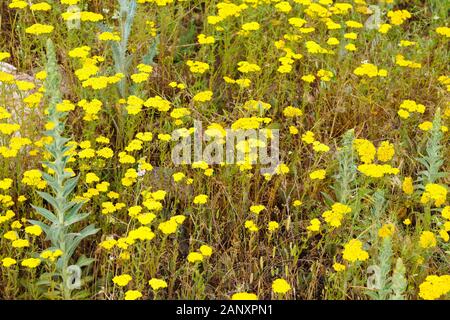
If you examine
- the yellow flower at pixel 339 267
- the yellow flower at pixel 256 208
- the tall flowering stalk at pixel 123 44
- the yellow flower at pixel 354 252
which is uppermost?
the tall flowering stalk at pixel 123 44

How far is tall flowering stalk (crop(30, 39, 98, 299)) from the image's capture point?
A: 3805mm

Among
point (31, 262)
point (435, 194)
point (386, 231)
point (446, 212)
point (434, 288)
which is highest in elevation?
point (435, 194)

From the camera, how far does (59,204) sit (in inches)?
154

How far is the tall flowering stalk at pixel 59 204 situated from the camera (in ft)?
12.5

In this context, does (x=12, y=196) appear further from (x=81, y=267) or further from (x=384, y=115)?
(x=384, y=115)

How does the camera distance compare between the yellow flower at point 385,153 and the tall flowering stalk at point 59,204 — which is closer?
the tall flowering stalk at point 59,204

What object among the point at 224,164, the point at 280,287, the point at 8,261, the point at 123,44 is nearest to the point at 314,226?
the point at 280,287

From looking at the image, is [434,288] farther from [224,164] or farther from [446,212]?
[224,164]

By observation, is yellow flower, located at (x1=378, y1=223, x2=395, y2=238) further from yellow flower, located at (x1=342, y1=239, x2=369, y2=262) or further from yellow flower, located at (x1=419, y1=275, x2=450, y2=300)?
yellow flower, located at (x1=419, y1=275, x2=450, y2=300)

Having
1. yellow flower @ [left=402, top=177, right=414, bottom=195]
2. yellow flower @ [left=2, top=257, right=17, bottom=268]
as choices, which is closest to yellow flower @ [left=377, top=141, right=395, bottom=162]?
yellow flower @ [left=402, top=177, right=414, bottom=195]

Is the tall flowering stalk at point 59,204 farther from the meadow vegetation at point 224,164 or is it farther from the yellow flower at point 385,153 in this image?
the yellow flower at point 385,153

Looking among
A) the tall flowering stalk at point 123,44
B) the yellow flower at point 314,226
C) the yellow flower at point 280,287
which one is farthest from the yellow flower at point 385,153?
the tall flowering stalk at point 123,44

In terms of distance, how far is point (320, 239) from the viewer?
14.7ft
